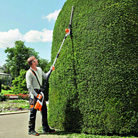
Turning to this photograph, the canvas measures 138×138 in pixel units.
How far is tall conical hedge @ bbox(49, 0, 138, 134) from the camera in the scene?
11.9ft

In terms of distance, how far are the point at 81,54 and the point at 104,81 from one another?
95 cm

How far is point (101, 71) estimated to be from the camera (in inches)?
150

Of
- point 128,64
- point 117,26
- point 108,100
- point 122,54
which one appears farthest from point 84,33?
point 108,100

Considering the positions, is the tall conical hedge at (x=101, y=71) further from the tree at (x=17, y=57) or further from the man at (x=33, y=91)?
the tree at (x=17, y=57)

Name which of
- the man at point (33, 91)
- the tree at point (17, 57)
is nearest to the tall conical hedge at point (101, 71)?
the man at point (33, 91)

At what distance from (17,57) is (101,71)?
43610mm

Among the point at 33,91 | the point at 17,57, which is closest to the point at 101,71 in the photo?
the point at 33,91

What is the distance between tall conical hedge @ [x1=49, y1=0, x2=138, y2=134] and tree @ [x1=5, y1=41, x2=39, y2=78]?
41.5m

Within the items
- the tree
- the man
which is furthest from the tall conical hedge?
the tree

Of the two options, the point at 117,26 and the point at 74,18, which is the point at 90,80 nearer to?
the point at 117,26

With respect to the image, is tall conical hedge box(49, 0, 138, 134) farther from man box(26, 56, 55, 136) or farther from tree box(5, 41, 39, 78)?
tree box(5, 41, 39, 78)

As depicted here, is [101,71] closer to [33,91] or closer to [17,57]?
[33,91]

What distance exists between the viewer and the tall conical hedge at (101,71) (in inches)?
143

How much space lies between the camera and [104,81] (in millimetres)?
3758
